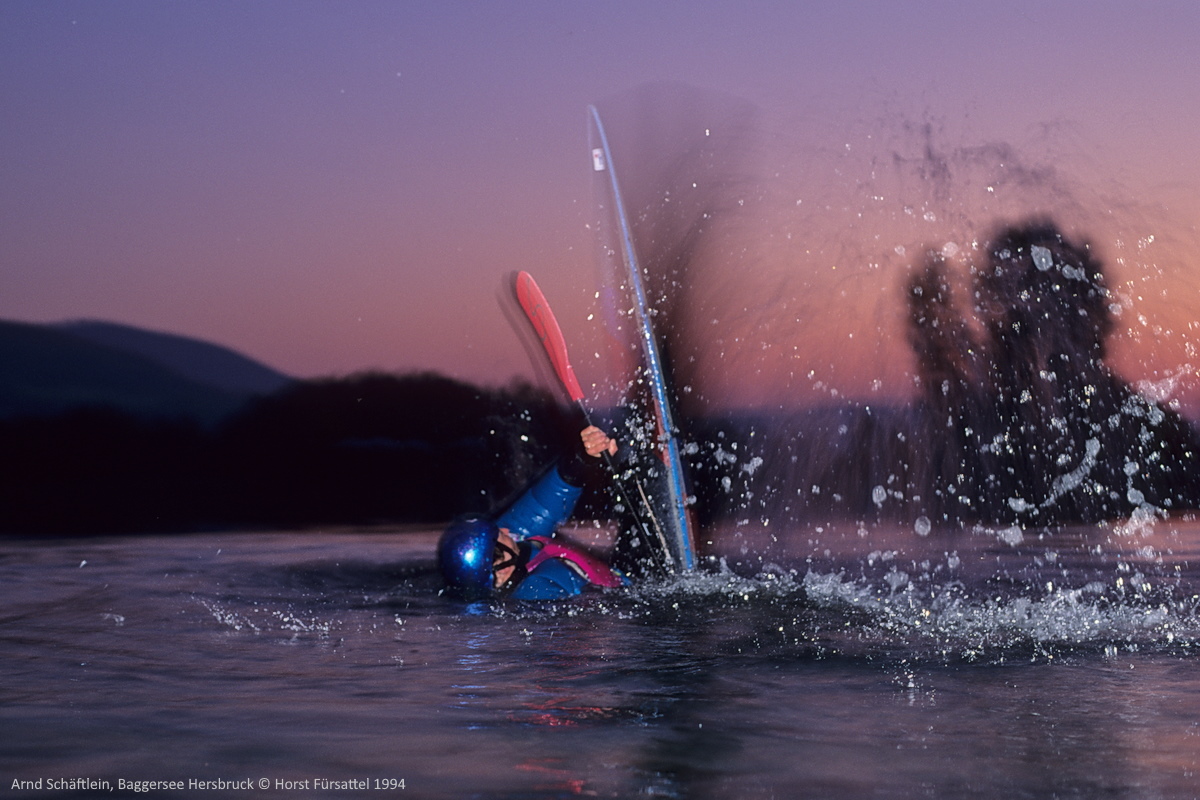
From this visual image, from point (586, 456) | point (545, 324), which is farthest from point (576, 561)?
point (545, 324)

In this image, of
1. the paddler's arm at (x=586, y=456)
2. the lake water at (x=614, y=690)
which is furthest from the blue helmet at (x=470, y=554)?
the paddler's arm at (x=586, y=456)

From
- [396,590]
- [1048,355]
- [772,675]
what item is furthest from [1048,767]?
[1048,355]

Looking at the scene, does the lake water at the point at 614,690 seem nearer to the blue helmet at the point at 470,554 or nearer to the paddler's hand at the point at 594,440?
the blue helmet at the point at 470,554

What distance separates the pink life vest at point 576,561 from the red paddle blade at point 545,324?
1.21 metres

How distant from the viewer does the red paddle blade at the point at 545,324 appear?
30.1ft

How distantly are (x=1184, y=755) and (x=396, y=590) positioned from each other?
7.40 metres

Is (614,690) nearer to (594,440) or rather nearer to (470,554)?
(470,554)

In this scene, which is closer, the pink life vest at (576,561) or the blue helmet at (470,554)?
the blue helmet at (470,554)

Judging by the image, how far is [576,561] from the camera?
880cm

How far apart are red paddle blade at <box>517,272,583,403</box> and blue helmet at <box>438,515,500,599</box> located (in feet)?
4.53

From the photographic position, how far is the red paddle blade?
362 inches

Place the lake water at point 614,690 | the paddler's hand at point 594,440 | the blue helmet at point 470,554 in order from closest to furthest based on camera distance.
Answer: the lake water at point 614,690 → the blue helmet at point 470,554 → the paddler's hand at point 594,440

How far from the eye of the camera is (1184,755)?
12.7ft

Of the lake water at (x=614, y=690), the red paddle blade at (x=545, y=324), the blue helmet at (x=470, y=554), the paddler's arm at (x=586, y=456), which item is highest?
the red paddle blade at (x=545, y=324)
